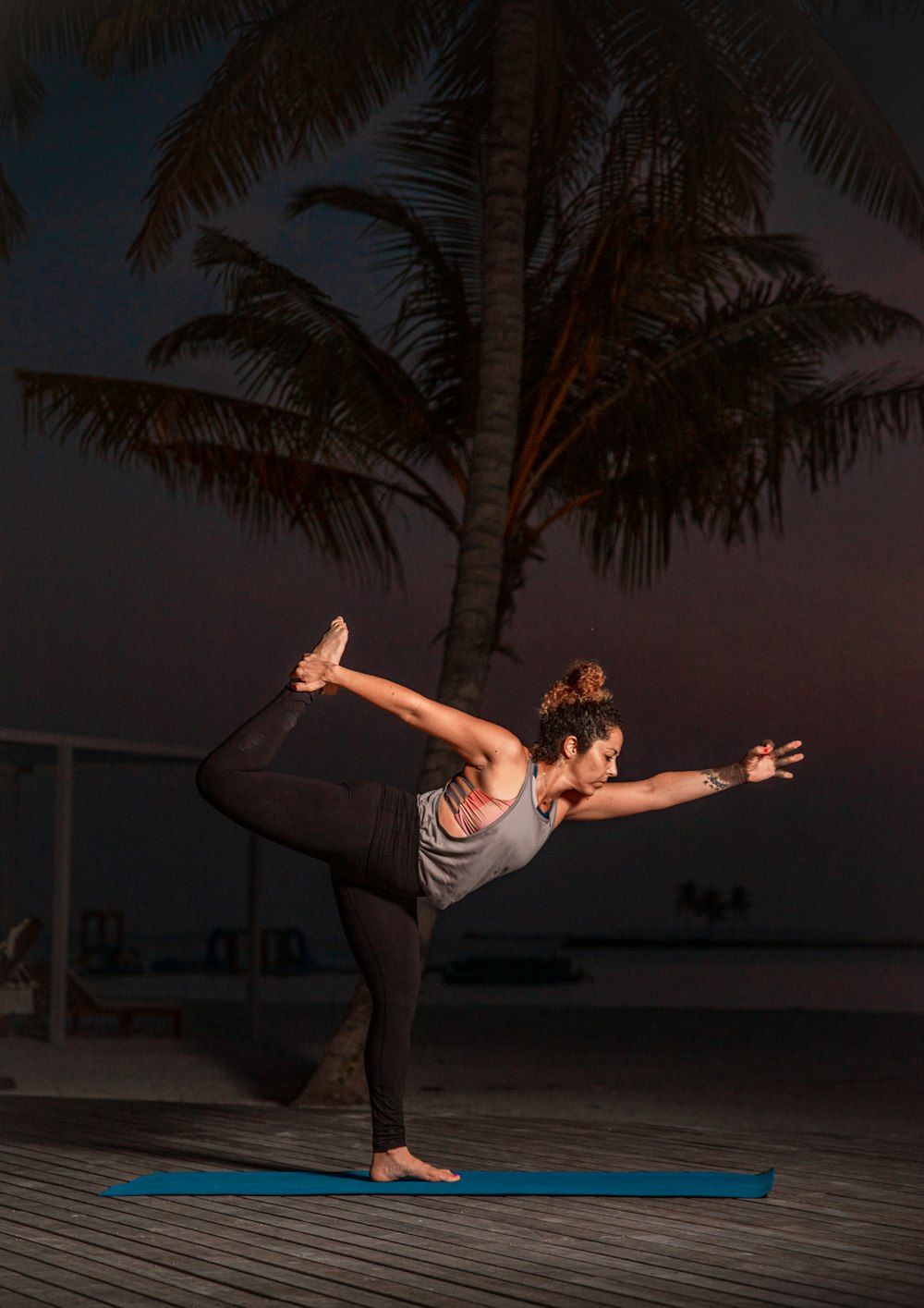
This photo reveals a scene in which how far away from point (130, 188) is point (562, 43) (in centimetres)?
413

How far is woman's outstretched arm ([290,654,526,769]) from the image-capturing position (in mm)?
4797

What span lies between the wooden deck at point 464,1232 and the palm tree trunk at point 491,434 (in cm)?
216

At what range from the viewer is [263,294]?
10523mm

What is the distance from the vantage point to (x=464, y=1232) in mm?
4684

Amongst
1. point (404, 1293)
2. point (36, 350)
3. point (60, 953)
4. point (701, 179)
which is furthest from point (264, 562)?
point (404, 1293)

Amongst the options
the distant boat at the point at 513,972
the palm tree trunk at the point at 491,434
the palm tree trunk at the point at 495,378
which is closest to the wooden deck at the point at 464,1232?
the palm tree trunk at the point at 491,434

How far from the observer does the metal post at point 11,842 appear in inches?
611

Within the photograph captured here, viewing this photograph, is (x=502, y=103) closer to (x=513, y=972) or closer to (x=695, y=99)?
(x=695, y=99)

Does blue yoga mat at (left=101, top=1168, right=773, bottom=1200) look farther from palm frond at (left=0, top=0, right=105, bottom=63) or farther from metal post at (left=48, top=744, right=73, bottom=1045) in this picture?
palm frond at (left=0, top=0, right=105, bottom=63)

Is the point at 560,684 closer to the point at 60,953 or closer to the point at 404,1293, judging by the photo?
the point at 404,1293

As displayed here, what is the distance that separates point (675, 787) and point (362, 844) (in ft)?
3.51

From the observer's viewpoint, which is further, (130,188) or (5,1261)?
(130,188)

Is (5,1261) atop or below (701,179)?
below

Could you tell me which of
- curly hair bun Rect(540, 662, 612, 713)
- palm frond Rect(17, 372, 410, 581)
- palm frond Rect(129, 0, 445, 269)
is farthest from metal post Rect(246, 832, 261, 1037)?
curly hair bun Rect(540, 662, 612, 713)
